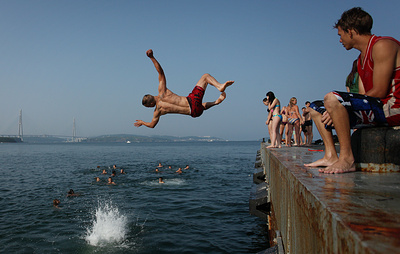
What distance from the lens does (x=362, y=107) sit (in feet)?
12.8

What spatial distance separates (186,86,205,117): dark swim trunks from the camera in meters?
8.32

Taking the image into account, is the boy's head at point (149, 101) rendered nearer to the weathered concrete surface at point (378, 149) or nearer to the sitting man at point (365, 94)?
the sitting man at point (365, 94)

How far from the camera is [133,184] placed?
82.5 feet

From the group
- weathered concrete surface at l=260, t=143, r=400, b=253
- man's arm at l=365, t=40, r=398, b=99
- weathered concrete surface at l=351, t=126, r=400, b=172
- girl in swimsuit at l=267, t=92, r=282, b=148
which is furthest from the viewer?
girl in swimsuit at l=267, t=92, r=282, b=148

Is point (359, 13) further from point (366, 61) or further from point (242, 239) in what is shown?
point (242, 239)

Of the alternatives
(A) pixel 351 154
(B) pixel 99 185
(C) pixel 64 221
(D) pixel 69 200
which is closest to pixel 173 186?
(B) pixel 99 185

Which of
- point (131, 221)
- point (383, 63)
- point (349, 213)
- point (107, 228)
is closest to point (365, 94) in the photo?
point (383, 63)

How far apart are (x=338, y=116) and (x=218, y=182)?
22.7 meters

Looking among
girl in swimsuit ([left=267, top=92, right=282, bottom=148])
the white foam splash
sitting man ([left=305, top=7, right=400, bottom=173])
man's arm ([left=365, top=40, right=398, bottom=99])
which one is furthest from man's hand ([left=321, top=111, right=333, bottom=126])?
the white foam splash

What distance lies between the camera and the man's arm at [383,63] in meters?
3.63

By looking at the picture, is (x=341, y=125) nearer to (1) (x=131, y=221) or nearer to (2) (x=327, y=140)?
(2) (x=327, y=140)

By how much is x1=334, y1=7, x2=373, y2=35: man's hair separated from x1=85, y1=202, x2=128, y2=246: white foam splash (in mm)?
10811

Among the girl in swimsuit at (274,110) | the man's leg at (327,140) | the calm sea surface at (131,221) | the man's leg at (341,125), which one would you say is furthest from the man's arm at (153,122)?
the girl in swimsuit at (274,110)

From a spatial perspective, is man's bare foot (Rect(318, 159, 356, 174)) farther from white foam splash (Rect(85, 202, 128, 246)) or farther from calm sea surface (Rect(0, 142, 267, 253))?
white foam splash (Rect(85, 202, 128, 246))
